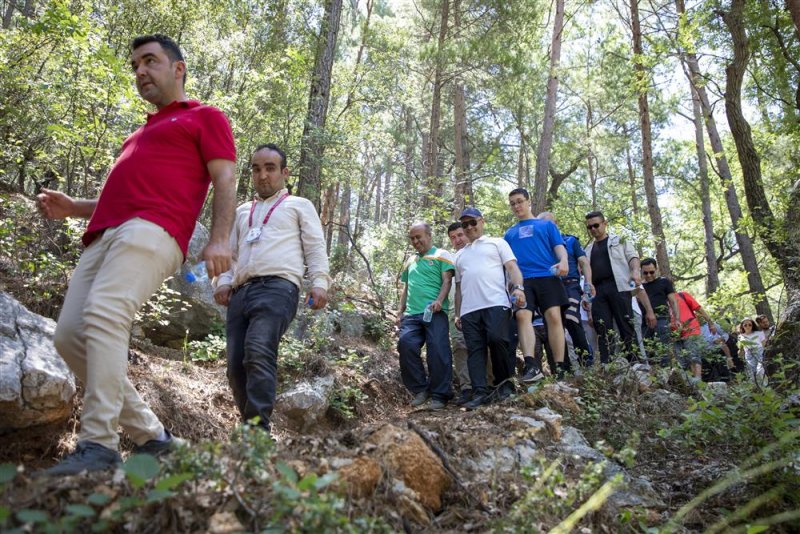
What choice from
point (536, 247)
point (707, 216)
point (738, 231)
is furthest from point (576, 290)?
point (707, 216)

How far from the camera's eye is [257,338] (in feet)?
10.9

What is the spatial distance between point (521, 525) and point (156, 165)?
237cm

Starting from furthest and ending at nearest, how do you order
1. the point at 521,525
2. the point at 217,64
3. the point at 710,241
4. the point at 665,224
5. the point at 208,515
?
the point at 665,224 → the point at 710,241 → the point at 217,64 → the point at 521,525 → the point at 208,515

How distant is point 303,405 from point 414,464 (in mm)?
3055

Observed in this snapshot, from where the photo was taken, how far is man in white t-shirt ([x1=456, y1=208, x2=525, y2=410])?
5.31 m

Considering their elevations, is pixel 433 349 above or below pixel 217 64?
below

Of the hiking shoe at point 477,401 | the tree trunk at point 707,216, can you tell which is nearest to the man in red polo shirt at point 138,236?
the hiking shoe at point 477,401

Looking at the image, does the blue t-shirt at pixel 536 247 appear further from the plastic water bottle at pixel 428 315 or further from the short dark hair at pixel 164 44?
the short dark hair at pixel 164 44

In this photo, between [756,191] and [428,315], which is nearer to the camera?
[428,315]

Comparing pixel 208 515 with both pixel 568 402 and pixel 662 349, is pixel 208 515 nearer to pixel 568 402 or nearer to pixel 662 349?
pixel 568 402

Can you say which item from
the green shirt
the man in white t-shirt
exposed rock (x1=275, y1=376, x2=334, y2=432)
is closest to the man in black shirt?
the man in white t-shirt

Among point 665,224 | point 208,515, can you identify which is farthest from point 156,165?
point 665,224

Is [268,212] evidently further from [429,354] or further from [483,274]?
[429,354]

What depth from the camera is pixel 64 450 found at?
3764mm
